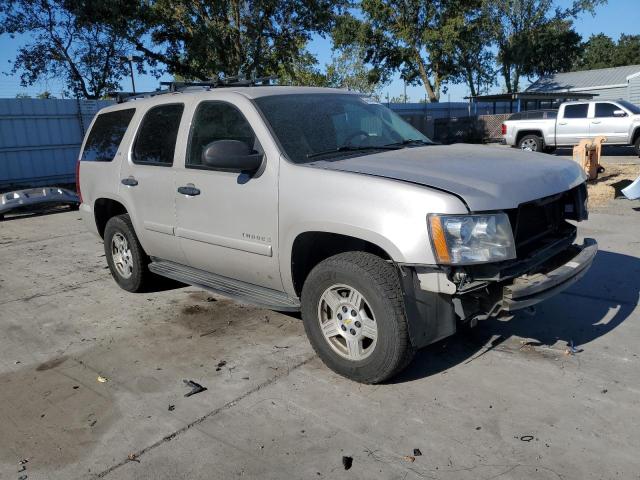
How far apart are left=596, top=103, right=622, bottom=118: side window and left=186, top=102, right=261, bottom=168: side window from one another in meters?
17.3

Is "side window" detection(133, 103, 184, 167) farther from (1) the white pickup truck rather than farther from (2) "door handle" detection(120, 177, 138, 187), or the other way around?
(1) the white pickup truck

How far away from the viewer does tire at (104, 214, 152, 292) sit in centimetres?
547

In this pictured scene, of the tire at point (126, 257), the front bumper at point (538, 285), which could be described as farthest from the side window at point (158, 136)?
the front bumper at point (538, 285)

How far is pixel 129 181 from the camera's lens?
17.1 feet

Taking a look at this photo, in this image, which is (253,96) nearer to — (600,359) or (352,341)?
(352,341)

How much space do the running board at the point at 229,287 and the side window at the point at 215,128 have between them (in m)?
0.93

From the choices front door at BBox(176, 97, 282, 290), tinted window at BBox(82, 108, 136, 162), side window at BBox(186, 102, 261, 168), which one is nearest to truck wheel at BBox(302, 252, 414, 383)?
front door at BBox(176, 97, 282, 290)

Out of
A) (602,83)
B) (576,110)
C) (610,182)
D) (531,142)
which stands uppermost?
(602,83)

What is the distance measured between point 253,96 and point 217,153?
2.26ft

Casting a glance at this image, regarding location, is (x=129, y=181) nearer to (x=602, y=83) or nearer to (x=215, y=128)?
(x=215, y=128)

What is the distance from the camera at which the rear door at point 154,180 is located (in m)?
4.79

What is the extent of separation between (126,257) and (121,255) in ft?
0.34

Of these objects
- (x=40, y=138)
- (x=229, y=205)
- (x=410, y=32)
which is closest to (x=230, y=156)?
(x=229, y=205)

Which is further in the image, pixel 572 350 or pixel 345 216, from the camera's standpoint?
pixel 572 350
